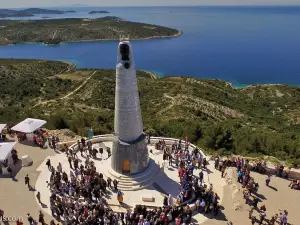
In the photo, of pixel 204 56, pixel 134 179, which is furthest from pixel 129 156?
pixel 204 56

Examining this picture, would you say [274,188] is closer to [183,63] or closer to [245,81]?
[245,81]

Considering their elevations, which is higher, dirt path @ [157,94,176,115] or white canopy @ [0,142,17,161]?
white canopy @ [0,142,17,161]

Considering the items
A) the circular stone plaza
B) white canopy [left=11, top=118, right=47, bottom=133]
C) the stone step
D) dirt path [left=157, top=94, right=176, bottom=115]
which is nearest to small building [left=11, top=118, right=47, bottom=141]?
white canopy [left=11, top=118, right=47, bottom=133]

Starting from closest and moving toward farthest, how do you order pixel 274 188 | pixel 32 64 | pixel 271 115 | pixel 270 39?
pixel 274 188, pixel 271 115, pixel 32 64, pixel 270 39

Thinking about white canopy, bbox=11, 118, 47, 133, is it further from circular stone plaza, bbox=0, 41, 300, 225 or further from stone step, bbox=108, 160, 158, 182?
stone step, bbox=108, 160, 158, 182

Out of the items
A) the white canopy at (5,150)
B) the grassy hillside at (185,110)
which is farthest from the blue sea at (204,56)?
the white canopy at (5,150)

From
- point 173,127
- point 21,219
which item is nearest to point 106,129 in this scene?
point 173,127

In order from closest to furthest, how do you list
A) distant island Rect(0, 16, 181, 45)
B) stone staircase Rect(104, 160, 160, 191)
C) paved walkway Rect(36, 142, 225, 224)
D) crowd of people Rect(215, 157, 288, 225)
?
crowd of people Rect(215, 157, 288, 225), paved walkway Rect(36, 142, 225, 224), stone staircase Rect(104, 160, 160, 191), distant island Rect(0, 16, 181, 45)
